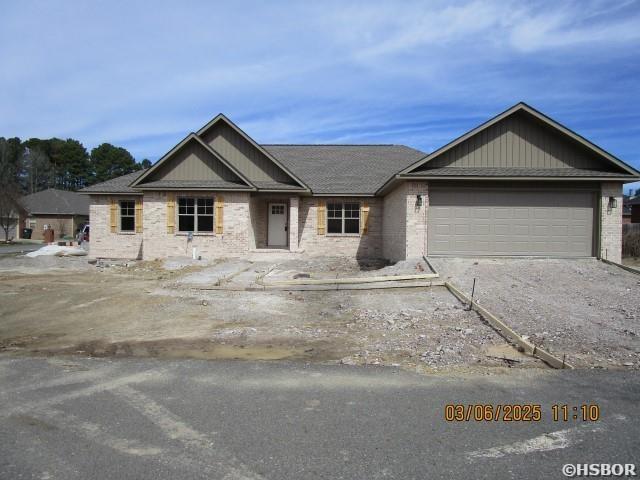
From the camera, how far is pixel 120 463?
352cm

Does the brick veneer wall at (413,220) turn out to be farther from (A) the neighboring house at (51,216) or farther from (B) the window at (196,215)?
(A) the neighboring house at (51,216)

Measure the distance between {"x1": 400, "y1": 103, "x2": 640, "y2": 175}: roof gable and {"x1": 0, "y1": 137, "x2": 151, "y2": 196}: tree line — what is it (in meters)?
80.9

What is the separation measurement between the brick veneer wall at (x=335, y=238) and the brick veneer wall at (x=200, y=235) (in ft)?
9.47

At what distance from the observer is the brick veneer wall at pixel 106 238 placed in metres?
21.3

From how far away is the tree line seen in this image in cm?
8294

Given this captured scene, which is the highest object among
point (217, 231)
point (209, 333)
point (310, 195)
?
point (310, 195)

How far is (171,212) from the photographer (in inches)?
759

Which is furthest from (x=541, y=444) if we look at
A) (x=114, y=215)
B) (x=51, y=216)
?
(x=51, y=216)

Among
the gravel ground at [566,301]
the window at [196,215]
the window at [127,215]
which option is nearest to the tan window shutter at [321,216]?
the window at [196,215]

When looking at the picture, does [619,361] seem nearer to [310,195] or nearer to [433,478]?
[433,478]

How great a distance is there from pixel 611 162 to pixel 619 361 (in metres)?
10.9

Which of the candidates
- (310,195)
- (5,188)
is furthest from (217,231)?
(5,188)

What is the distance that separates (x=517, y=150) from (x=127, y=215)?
16056 mm

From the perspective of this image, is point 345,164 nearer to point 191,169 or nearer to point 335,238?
point 335,238
